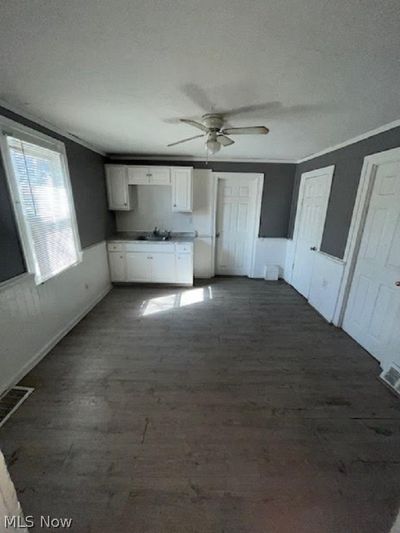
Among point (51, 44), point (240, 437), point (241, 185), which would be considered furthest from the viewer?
point (241, 185)

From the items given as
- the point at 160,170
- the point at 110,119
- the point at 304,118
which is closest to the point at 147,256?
the point at 160,170

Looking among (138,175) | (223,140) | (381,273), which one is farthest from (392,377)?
(138,175)

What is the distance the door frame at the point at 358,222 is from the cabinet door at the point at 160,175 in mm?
2934

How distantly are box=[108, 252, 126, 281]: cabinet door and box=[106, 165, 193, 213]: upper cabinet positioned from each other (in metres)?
0.86

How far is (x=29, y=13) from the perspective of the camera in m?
0.98

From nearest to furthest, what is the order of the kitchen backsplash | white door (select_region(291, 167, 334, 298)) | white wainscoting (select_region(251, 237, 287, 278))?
white door (select_region(291, 167, 334, 298))
the kitchen backsplash
white wainscoting (select_region(251, 237, 287, 278))

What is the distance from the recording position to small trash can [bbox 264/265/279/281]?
185 inches

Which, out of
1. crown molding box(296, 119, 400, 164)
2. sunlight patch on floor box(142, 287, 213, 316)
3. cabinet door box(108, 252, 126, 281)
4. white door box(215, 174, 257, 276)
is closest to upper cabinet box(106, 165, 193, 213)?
white door box(215, 174, 257, 276)

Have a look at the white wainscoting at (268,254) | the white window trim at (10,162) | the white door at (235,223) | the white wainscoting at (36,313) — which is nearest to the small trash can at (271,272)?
the white wainscoting at (268,254)

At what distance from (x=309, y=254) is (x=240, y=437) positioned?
306 cm

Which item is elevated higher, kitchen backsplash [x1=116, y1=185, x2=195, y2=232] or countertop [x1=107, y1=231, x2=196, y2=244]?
kitchen backsplash [x1=116, y1=185, x2=195, y2=232]

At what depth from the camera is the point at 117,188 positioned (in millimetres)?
4074

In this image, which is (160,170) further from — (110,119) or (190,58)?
(190,58)

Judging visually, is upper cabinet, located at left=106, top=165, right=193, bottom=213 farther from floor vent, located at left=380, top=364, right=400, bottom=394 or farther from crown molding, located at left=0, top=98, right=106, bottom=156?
floor vent, located at left=380, top=364, right=400, bottom=394
